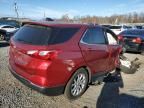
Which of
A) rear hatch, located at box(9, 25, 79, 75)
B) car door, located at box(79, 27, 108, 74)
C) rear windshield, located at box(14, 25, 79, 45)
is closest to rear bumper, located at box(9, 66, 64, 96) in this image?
rear hatch, located at box(9, 25, 79, 75)

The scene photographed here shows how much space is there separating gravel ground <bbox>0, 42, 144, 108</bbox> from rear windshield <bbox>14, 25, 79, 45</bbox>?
130 centimetres

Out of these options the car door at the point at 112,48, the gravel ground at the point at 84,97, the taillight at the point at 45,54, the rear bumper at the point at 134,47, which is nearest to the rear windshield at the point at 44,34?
the taillight at the point at 45,54

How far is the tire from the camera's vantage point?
4.54 meters

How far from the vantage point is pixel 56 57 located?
13.2ft

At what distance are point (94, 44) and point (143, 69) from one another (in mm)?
3839

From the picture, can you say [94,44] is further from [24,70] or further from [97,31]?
[24,70]

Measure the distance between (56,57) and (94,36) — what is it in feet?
5.41

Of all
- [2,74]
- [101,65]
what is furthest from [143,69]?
[2,74]

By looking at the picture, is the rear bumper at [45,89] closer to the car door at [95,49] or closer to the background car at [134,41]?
the car door at [95,49]

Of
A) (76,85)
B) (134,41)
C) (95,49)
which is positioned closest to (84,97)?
(76,85)

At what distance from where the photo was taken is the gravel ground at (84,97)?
14.5ft

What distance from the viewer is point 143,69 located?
26.7ft

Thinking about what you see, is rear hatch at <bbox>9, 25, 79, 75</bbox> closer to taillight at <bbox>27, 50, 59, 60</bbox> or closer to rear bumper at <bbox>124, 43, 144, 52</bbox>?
taillight at <bbox>27, 50, 59, 60</bbox>

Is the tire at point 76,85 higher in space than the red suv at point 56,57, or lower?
lower
